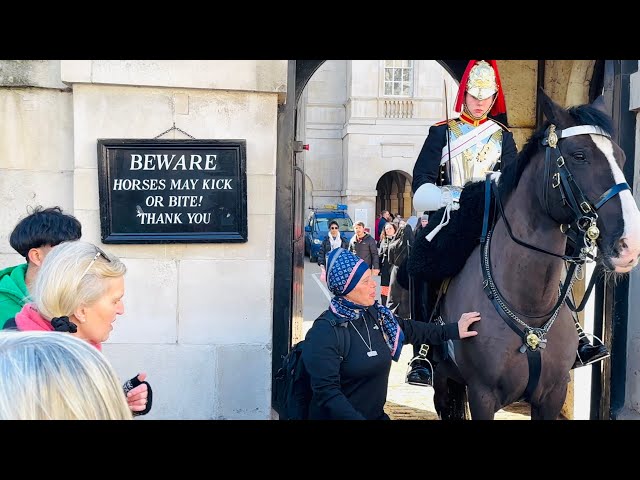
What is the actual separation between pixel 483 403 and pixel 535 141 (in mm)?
1476

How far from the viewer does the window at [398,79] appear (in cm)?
3250

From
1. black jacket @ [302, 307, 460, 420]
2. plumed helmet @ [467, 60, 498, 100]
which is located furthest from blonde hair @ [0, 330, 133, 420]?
plumed helmet @ [467, 60, 498, 100]

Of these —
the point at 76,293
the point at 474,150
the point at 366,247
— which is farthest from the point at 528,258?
the point at 366,247

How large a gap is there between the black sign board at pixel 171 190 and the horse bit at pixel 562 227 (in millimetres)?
1826

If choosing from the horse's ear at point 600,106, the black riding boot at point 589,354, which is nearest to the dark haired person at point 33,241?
the horse's ear at point 600,106

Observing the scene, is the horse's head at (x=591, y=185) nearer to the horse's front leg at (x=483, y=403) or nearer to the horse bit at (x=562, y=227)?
the horse bit at (x=562, y=227)

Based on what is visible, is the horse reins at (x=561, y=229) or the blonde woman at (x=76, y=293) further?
the horse reins at (x=561, y=229)

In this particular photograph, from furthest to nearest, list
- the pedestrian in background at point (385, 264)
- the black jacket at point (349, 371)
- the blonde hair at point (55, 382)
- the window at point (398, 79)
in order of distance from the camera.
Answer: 1. the window at point (398, 79)
2. the pedestrian in background at point (385, 264)
3. the black jacket at point (349, 371)
4. the blonde hair at point (55, 382)

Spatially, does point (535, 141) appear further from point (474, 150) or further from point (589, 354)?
point (589, 354)

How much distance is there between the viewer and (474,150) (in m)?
4.70

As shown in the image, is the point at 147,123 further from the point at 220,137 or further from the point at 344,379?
the point at 344,379

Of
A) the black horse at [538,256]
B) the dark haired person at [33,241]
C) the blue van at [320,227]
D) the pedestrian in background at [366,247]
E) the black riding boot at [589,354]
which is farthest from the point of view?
the blue van at [320,227]

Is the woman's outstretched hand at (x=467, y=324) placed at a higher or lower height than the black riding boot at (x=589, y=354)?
higher
